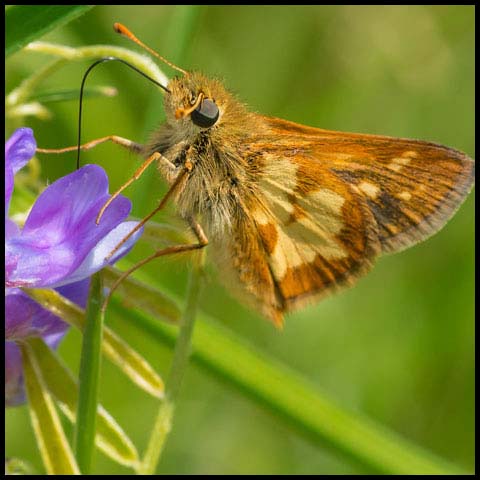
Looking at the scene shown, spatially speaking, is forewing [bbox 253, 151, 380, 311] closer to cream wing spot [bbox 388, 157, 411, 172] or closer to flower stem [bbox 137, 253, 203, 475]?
cream wing spot [bbox 388, 157, 411, 172]

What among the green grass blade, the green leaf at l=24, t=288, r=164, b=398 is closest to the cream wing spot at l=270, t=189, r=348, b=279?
the green grass blade

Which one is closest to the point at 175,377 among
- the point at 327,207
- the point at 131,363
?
the point at 131,363

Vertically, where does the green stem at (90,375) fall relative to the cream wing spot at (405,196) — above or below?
below

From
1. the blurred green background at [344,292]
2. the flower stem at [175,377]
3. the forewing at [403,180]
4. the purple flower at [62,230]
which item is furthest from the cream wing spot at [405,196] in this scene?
the blurred green background at [344,292]

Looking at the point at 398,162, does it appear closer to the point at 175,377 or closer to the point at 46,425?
the point at 175,377

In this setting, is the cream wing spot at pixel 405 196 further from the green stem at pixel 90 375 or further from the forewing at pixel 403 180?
the green stem at pixel 90 375

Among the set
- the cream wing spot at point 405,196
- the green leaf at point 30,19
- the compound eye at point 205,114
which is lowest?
the cream wing spot at point 405,196

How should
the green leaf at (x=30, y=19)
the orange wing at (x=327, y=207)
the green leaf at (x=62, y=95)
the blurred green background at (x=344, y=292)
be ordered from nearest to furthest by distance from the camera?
1. the green leaf at (x=30, y=19)
2. the green leaf at (x=62, y=95)
3. the orange wing at (x=327, y=207)
4. the blurred green background at (x=344, y=292)

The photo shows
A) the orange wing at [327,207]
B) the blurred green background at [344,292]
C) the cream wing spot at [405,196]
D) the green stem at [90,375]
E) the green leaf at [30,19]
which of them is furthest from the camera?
the blurred green background at [344,292]
